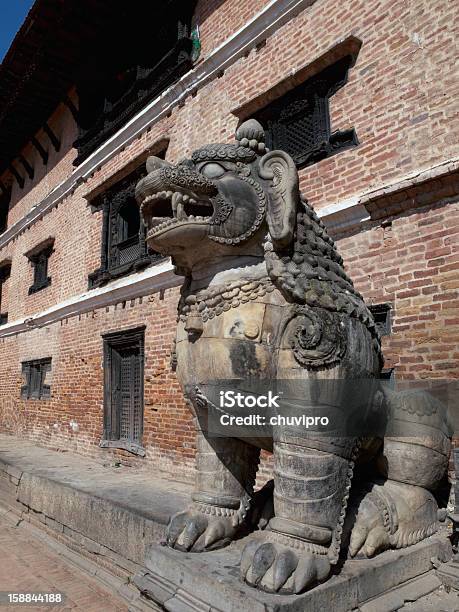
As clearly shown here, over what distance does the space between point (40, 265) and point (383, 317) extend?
942 centimetres

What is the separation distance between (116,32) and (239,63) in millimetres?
4223

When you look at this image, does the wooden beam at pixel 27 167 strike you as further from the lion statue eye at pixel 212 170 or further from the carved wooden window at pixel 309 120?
the lion statue eye at pixel 212 170

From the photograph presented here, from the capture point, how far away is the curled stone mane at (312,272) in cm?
208

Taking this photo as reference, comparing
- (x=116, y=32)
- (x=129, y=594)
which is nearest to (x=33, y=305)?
(x=116, y=32)

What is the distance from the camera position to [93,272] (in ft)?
29.2

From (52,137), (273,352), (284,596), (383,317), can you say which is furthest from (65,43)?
(284,596)

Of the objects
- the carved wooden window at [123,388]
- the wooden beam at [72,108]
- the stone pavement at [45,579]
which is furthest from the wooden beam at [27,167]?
the stone pavement at [45,579]

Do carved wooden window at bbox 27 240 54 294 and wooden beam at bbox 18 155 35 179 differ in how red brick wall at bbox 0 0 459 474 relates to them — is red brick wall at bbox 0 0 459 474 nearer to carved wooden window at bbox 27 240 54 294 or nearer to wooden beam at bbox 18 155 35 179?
carved wooden window at bbox 27 240 54 294

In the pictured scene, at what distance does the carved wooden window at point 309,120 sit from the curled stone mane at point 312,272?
297 centimetres

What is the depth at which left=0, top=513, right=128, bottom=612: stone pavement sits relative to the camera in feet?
10.2

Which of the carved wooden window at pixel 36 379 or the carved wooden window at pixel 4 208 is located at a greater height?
the carved wooden window at pixel 4 208

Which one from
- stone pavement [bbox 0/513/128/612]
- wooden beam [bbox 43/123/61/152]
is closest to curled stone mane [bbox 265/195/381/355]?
stone pavement [bbox 0/513/128/612]

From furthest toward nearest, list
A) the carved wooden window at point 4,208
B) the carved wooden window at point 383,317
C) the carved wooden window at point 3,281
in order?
the carved wooden window at point 4,208, the carved wooden window at point 3,281, the carved wooden window at point 383,317

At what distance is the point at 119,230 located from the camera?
8.58 metres
